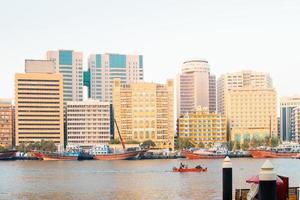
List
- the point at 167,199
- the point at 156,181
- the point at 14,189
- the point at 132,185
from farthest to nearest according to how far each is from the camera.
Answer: the point at 156,181 < the point at 132,185 < the point at 14,189 < the point at 167,199

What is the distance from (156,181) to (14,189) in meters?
23.8

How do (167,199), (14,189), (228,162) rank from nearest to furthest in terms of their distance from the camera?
1. (228,162)
2. (167,199)
3. (14,189)

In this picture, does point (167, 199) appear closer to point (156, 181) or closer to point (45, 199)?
point (45, 199)

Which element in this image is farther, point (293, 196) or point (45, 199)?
point (45, 199)

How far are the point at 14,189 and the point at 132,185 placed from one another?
16.6 m

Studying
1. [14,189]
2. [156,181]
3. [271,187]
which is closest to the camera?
[271,187]

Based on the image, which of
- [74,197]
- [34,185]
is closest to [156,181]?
[34,185]

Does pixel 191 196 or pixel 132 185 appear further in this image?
pixel 132 185

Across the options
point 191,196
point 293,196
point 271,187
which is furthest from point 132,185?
point 271,187

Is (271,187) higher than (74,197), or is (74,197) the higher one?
(271,187)

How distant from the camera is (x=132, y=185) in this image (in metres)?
97.8

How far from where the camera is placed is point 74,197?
3044 inches

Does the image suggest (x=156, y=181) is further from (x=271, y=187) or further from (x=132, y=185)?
(x=271, y=187)

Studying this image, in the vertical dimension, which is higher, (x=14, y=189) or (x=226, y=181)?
(x=226, y=181)
